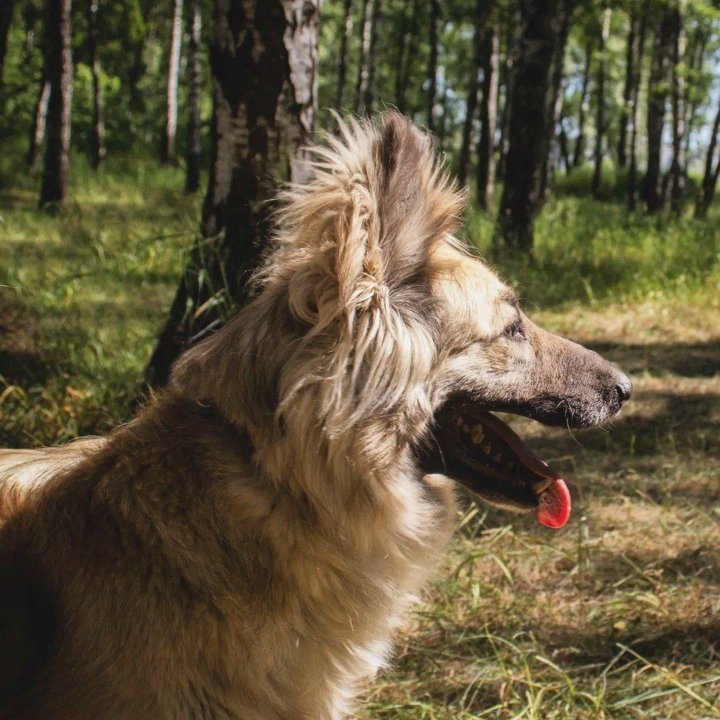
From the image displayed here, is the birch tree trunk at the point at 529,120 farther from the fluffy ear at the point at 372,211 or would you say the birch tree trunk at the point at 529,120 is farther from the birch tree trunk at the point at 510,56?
the fluffy ear at the point at 372,211

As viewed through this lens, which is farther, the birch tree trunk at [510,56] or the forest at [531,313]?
the birch tree trunk at [510,56]

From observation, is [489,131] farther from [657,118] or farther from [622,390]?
[622,390]

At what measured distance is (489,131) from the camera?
17812 millimetres

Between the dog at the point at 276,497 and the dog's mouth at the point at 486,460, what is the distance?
0.03m

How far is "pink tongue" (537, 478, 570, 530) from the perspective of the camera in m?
2.91

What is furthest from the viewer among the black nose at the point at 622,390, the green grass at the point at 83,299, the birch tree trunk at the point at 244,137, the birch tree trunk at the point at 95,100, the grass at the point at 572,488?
the birch tree trunk at the point at 95,100

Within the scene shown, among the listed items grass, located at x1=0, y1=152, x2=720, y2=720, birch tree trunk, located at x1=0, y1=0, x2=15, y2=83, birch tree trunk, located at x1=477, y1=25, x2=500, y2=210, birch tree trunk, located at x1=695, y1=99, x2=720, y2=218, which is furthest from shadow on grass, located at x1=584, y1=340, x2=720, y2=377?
birch tree trunk, located at x1=695, y1=99, x2=720, y2=218

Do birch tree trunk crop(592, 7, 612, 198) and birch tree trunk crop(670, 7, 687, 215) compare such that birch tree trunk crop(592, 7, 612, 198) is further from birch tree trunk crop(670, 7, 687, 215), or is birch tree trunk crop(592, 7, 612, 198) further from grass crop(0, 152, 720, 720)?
grass crop(0, 152, 720, 720)

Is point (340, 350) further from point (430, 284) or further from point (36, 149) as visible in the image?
point (36, 149)

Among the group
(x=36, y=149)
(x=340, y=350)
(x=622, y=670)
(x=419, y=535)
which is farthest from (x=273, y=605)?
(x=36, y=149)

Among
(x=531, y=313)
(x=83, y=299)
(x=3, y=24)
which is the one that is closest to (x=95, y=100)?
(x=3, y=24)

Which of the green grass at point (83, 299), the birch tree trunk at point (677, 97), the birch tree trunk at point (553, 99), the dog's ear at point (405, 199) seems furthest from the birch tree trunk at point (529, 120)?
the dog's ear at point (405, 199)

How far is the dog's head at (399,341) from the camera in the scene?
219cm

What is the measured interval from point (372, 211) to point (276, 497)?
2.63ft
